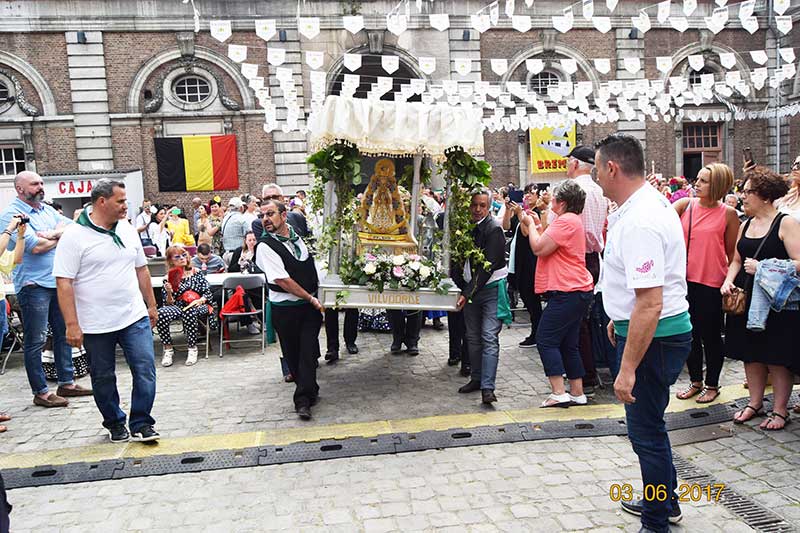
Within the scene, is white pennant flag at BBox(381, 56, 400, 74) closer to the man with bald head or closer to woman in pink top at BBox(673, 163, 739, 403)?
the man with bald head

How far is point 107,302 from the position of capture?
5207 millimetres

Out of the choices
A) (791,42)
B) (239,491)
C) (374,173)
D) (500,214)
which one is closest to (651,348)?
(239,491)

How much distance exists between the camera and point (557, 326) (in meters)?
5.82

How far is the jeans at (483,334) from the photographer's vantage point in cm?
612

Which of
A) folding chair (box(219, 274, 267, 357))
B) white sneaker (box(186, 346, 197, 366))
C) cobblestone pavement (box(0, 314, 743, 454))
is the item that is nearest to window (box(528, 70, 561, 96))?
cobblestone pavement (box(0, 314, 743, 454))

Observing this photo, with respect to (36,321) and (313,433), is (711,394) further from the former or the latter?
(36,321)

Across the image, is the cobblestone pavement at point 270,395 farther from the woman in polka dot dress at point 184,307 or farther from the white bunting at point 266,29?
the white bunting at point 266,29

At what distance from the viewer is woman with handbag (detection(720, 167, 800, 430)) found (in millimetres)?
4973

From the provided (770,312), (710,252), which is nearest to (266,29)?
(710,252)

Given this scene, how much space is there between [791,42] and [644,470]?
27.7 meters

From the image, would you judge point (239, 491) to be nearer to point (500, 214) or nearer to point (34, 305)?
point (34, 305)

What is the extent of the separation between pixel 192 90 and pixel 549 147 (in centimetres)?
1327

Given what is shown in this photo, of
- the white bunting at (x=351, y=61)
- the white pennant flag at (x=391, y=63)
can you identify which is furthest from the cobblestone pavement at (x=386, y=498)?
the white pennant flag at (x=391, y=63)

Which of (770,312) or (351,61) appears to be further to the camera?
(351,61)
